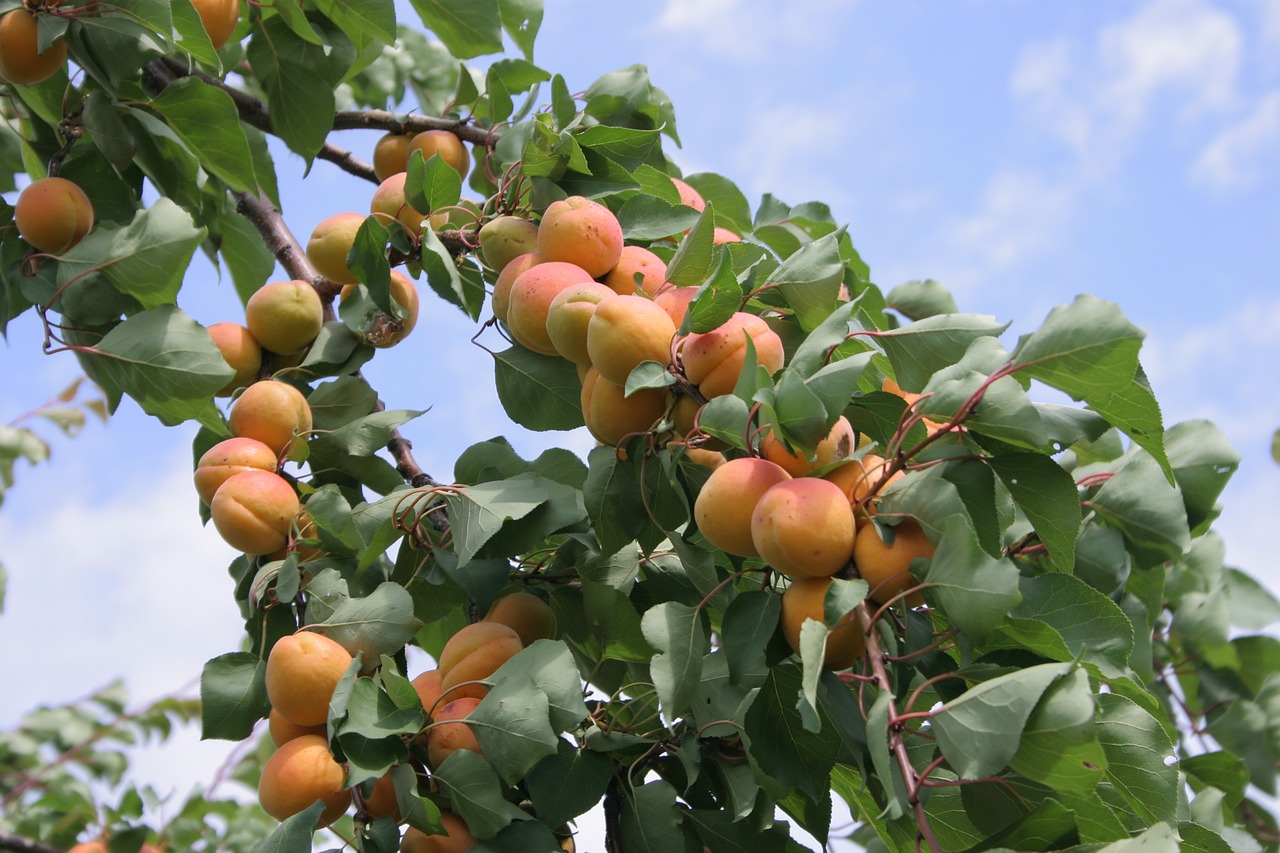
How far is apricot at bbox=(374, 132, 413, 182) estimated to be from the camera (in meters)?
1.92

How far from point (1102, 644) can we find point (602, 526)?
1.68ft

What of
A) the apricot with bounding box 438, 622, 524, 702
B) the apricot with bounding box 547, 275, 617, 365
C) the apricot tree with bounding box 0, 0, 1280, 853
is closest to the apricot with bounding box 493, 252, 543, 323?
the apricot tree with bounding box 0, 0, 1280, 853

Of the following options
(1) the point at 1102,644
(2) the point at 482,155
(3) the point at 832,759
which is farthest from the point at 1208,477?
(2) the point at 482,155

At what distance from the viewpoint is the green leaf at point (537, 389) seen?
152 centimetres

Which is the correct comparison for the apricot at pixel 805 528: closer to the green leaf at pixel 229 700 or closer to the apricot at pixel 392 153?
the green leaf at pixel 229 700

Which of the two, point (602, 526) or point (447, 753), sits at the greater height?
point (602, 526)

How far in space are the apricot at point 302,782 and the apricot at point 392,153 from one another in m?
1.04

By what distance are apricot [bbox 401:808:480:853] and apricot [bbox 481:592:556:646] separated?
227mm

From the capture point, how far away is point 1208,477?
1.50 meters

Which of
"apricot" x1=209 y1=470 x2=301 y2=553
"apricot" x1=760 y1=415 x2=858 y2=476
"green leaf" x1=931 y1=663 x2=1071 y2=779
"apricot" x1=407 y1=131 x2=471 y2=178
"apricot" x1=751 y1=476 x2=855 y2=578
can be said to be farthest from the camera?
"apricot" x1=407 y1=131 x2=471 y2=178

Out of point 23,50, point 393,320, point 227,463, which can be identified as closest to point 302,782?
point 227,463

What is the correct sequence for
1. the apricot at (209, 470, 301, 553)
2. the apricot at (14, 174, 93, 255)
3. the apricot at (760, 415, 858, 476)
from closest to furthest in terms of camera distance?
the apricot at (760, 415, 858, 476)
the apricot at (209, 470, 301, 553)
the apricot at (14, 174, 93, 255)

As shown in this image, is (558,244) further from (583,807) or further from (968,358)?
(583,807)

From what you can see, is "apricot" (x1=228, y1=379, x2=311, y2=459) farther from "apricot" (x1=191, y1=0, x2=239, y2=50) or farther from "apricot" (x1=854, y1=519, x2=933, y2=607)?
"apricot" (x1=854, y1=519, x2=933, y2=607)
